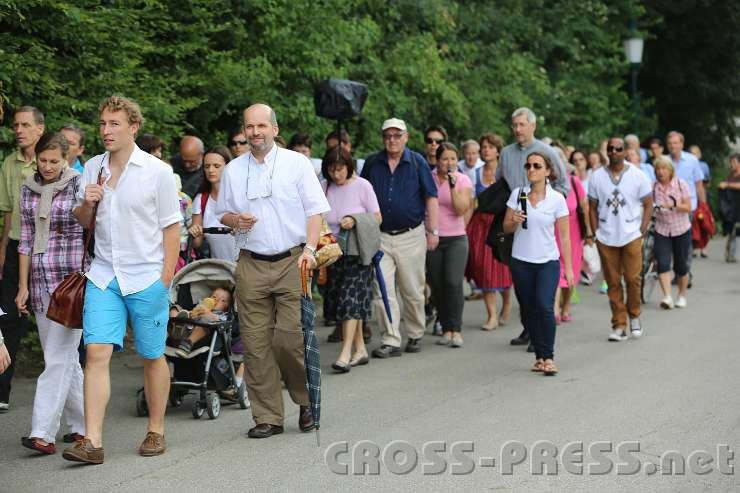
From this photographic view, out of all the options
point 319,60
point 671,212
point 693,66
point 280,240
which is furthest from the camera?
point 693,66

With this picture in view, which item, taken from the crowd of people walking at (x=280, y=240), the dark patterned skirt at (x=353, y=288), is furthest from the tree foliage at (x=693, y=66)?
the dark patterned skirt at (x=353, y=288)

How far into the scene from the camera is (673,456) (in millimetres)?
7453

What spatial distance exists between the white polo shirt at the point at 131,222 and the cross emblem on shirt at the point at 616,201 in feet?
20.0

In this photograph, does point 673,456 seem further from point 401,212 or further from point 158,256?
point 401,212

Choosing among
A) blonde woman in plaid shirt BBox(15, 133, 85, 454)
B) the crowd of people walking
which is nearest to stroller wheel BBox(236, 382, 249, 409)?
the crowd of people walking

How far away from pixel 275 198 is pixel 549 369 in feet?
11.0

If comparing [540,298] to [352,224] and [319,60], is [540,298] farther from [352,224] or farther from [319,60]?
[319,60]

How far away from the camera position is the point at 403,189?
38.8 feet

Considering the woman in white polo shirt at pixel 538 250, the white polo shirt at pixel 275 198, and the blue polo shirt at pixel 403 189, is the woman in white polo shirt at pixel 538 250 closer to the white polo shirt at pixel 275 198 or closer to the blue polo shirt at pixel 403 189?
the blue polo shirt at pixel 403 189

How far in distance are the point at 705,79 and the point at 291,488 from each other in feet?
83.3

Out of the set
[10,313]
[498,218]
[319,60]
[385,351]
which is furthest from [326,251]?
[319,60]

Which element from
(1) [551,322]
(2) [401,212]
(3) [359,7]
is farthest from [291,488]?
(3) [359,7]

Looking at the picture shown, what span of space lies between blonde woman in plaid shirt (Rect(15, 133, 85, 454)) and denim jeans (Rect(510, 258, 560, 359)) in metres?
4.08

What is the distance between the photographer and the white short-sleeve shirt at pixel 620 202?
12469 mm
